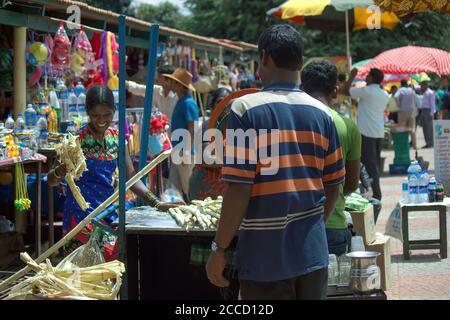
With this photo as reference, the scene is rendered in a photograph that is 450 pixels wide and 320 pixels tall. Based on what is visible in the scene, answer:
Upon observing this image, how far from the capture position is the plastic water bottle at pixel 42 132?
8570 millimetres

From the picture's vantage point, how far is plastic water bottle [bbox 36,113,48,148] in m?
8.57

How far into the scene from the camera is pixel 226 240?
11.7ft

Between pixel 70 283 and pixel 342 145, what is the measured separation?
190 centimetres

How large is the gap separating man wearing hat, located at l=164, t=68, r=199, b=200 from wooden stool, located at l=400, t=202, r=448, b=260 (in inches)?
110

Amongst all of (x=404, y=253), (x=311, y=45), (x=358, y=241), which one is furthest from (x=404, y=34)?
(x=358, y=241)

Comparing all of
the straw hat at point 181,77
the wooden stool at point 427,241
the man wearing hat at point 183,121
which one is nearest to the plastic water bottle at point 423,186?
the wooden stool at point 427,241

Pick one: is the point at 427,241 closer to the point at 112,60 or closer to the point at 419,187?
the point at 419,187

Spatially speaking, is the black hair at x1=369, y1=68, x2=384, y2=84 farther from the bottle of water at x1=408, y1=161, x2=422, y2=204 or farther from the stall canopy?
the bottle of water at x1=408, y1=161, x2=422, y2=204

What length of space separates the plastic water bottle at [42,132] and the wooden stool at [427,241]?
12.8 ft

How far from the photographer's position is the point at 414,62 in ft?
56.6

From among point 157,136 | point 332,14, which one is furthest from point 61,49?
point 332,14

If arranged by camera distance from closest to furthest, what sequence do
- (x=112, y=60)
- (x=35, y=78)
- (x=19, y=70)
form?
(x=19, y=70) → (x=35, y=78) → (x=112, y=60)

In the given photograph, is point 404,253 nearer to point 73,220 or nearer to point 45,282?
point 73,220

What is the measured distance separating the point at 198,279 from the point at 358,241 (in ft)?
3.87
